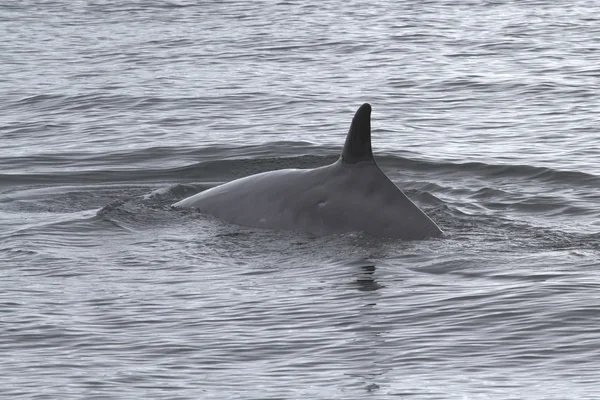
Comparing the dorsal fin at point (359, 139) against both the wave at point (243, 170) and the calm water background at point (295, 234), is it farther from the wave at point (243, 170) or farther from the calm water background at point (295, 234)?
the wave at point (243, 170)

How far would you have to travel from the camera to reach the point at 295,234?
1281cm

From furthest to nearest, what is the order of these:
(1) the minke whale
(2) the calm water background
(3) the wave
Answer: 1. (3) the wave
2. (1) the minke whale
3. (2) the calm water background

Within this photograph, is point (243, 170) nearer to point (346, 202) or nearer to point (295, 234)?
point (295, 234)

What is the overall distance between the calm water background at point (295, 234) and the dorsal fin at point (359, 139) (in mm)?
810

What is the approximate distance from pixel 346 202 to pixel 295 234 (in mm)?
651

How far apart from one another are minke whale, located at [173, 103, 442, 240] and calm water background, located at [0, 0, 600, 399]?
0.17 meters

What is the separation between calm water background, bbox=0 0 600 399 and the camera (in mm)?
9211

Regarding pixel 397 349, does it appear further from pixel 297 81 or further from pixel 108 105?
pixel 297 81

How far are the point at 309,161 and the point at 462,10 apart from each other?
23.2 m

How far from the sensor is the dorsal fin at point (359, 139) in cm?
1176

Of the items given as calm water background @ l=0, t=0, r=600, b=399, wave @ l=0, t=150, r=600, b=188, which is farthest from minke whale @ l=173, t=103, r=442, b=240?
wave @ l=0, t=150, r=600, b=188

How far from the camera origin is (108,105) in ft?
80.6

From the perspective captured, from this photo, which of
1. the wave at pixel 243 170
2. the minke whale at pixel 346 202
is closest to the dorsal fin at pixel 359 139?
the minke whale at pixel 346 202

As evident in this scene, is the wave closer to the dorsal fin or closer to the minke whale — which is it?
the minke whale
